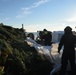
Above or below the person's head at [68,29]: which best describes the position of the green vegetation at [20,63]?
below

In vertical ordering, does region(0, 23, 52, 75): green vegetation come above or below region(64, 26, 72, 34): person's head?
below

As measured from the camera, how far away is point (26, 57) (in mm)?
9562

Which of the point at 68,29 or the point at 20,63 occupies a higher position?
the point at 68,29

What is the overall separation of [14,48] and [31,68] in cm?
175

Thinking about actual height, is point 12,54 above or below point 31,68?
above

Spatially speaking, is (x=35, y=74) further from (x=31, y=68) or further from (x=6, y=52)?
(x=6, y=52)

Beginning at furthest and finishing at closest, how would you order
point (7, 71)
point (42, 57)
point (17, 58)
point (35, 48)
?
point (35, 48)
point (42, 57)
point (17, 58)
point (7, 71)

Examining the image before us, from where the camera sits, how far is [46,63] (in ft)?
32.1

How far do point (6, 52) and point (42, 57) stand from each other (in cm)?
199

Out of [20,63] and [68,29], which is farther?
[20,63]

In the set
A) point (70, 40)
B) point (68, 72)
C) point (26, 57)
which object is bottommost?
point (68, 72)

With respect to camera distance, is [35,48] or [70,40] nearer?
[70,40]

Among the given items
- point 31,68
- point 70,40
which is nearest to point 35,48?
point 31,68

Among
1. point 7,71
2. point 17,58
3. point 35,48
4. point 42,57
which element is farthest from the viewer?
point 35,48
